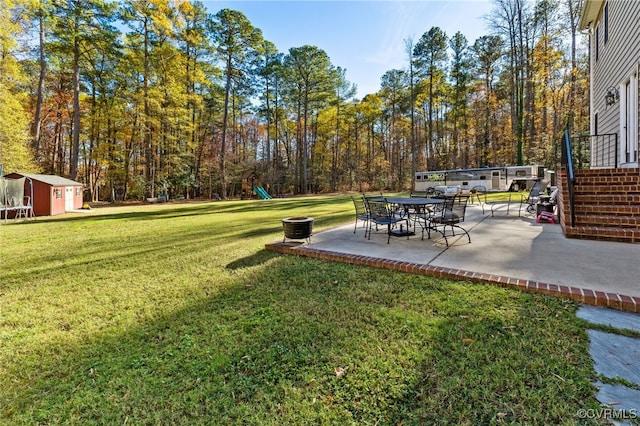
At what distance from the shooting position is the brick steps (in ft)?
15.2

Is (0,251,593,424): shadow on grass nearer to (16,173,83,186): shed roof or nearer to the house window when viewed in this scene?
the house window

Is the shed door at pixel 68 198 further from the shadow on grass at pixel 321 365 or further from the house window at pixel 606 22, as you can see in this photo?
the house window at pixel 606 22

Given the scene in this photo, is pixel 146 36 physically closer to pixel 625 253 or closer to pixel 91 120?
pixel 91 120

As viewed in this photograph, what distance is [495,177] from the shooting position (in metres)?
18.4

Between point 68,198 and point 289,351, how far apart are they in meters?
18.6

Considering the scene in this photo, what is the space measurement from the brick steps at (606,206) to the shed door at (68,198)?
66.0ft

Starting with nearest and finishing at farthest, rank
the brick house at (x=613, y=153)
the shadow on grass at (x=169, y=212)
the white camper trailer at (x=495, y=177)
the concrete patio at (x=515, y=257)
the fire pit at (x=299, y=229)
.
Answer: the concrete patio at (x=515, y=257), the brick house at (x=613, y=153), the fire pit at (x=299, y=229), the shadow on grass at (x=169, y=212), the white camper trailer at (x=495, y=177)

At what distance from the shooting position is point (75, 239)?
6.95 m

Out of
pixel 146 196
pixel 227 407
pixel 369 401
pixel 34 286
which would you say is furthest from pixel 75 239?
pixel 146 196

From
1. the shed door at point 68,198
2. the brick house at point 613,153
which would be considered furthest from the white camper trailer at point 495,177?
the shed door at point 68,198

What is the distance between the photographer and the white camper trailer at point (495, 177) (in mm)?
17177

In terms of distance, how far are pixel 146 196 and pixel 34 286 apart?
19754 mm

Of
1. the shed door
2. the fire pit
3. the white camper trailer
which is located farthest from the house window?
the shed door

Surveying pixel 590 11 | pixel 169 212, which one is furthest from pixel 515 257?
pixel 169 212
